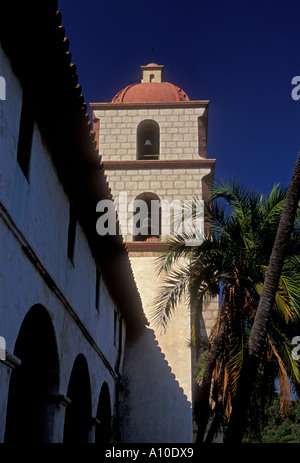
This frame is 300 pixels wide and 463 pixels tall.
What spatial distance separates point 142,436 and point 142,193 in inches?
320

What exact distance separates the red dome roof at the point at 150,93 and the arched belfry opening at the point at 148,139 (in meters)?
0.92

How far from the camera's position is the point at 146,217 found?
23094 millimetres

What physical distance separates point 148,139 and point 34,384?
15.5 metres

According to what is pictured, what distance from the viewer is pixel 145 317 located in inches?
802

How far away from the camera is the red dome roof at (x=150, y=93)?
974 inches

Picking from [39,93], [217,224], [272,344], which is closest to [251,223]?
[217,224]

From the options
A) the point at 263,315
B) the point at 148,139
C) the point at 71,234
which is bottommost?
the point at 263,315

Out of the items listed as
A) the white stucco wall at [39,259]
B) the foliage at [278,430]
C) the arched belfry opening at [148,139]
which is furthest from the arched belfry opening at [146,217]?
the foliage at [278,430]

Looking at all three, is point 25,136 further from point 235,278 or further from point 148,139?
point 148,139

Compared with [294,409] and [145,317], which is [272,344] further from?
[294,409]

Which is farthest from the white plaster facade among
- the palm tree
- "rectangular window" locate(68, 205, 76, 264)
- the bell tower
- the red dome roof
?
the red dome roof

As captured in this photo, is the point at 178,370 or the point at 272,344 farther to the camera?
the point at 178,370

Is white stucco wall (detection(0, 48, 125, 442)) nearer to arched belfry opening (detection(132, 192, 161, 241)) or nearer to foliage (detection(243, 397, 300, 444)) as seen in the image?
arched belfry opening (detection(132, 192, 161, 241))

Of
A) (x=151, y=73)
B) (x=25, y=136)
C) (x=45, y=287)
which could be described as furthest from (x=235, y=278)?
(x=151, y=73)
